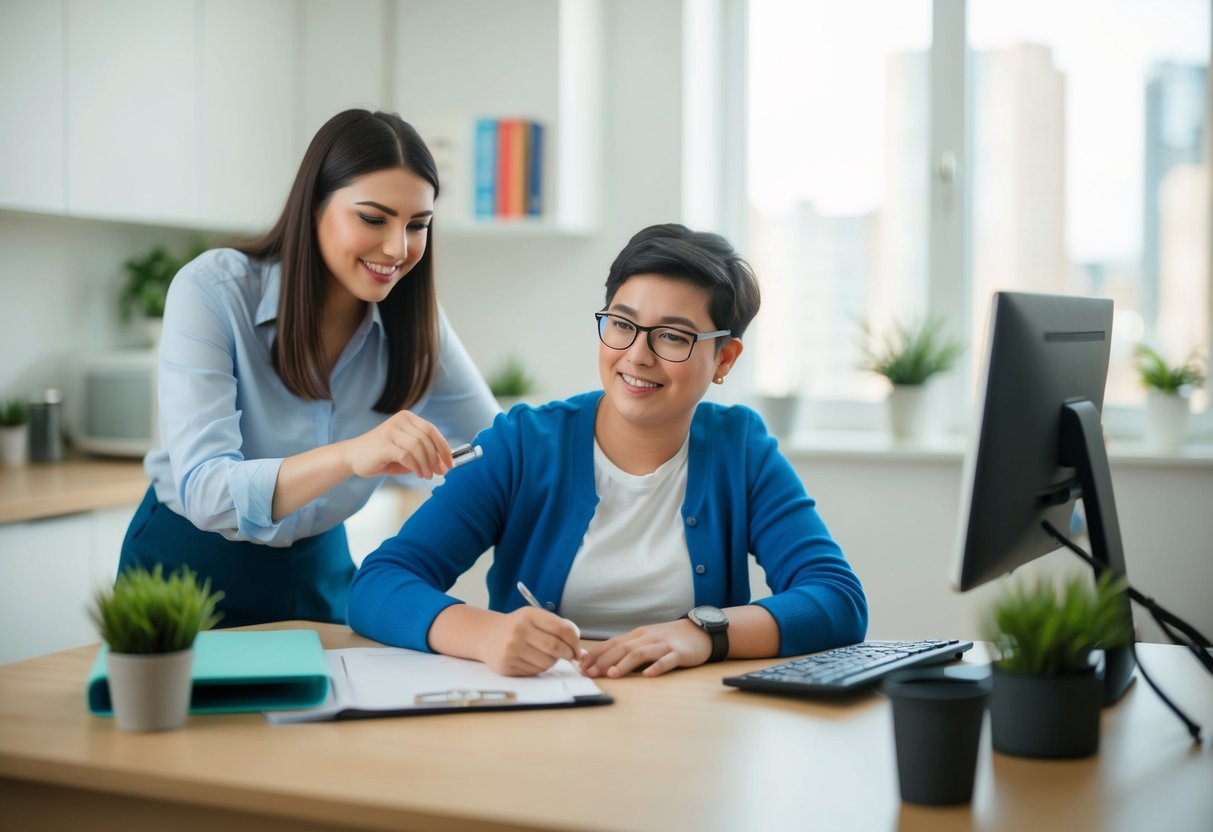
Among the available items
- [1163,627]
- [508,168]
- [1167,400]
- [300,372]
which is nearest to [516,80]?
[508,168]

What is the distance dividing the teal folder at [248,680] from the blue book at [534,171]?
2.40m

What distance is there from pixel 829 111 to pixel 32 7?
90.0 inches

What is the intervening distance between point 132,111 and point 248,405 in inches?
67.0

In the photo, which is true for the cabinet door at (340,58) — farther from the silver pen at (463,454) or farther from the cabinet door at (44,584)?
the silver pen at (463,454)

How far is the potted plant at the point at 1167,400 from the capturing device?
3.29 metres

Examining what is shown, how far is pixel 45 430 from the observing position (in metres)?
3.30

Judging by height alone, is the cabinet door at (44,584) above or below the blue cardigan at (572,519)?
below

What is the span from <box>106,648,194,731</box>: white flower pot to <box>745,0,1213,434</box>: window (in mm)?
2772

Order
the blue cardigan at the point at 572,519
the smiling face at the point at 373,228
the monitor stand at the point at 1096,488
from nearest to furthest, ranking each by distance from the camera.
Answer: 1. the monitor stand at the point at 1096,488
2. the blue cardigan at the point at 572,519
3. the smiling face at the point at 373,228

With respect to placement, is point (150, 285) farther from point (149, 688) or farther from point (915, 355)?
point (149, 688)

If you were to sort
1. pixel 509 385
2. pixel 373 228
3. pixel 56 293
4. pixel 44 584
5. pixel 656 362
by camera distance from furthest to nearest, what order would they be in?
1. pixel 509 385
2. pixel 56 293
3. pixel 44 584
4. pixel 373 228
5. pixel 656 362

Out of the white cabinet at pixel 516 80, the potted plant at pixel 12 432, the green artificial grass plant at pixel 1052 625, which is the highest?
the white cabinet at pixel 516 80

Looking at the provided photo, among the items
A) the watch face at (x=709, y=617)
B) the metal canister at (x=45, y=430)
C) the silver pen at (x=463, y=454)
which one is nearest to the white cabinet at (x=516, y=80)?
the metal canister at (x=45, y=430)

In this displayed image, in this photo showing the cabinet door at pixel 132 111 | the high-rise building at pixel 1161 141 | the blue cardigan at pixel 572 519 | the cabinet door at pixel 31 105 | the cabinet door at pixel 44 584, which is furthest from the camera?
the high-rise building at pixel 1161 141
